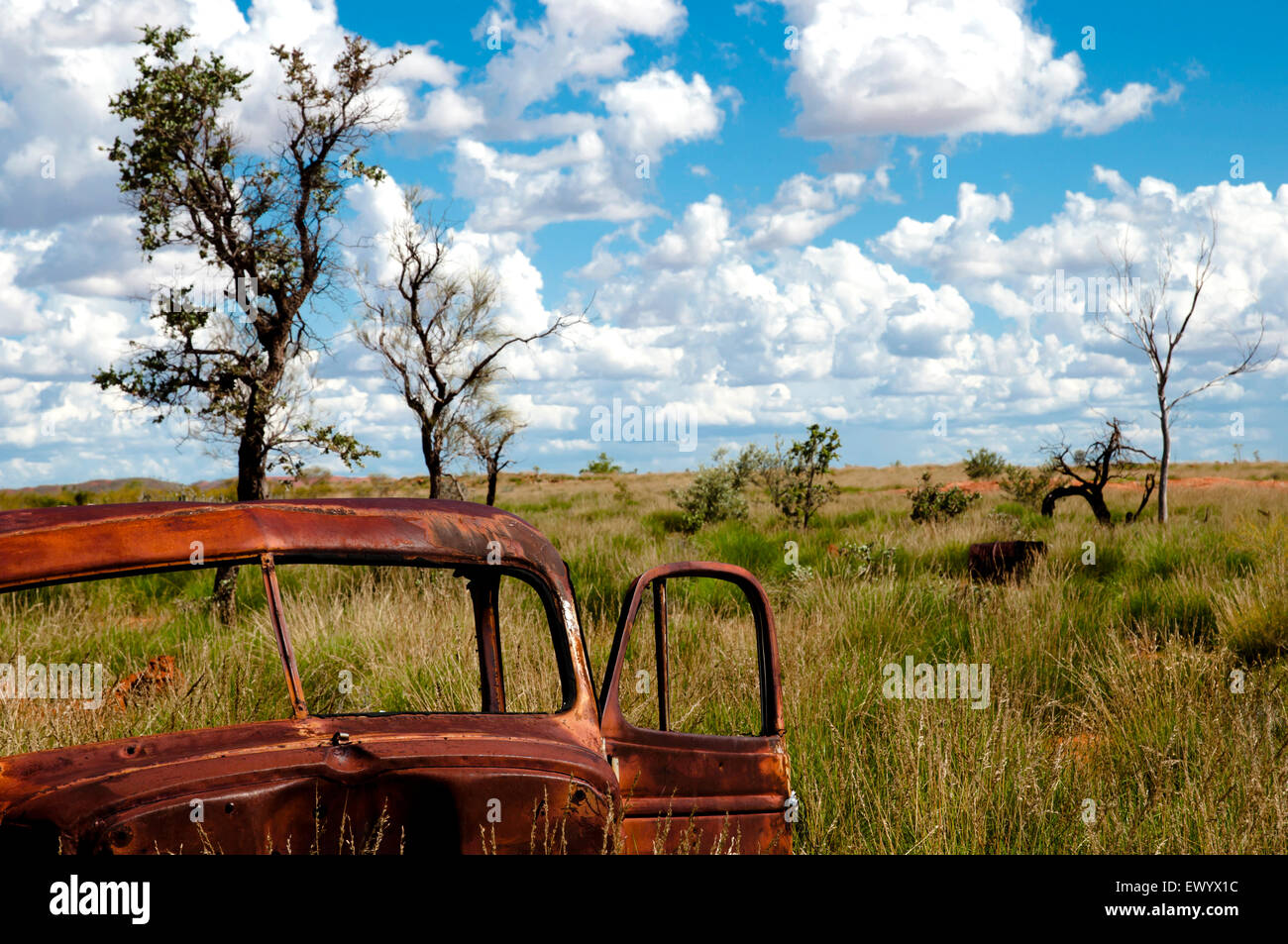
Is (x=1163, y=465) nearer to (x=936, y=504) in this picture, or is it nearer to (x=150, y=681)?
(x=936, y=504)

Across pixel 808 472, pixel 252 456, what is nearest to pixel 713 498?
pixel 808 472

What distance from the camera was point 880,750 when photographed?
496 cm

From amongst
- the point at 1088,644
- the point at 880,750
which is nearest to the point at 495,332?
the point at 1088,644

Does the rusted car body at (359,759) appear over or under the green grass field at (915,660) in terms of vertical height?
over

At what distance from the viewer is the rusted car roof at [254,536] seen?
2.20 m

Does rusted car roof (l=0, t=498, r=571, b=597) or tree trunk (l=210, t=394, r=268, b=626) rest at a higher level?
tree trunk (l=210, t=394, r=268, b=626)

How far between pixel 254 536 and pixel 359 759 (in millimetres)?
628

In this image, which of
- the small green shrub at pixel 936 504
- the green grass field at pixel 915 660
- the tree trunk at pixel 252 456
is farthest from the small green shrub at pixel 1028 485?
the tree trunk at pixel 252 456

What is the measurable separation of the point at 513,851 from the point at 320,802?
454 millimetres

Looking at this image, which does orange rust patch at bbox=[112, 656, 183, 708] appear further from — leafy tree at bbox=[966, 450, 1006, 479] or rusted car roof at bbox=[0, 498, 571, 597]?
leafy tree at bbox=[966, 450, 1006, 479]

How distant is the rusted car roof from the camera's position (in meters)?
2.20

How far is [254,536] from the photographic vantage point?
7.77ft

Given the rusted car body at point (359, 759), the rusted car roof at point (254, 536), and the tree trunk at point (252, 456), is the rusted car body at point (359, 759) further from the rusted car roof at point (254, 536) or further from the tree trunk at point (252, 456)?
the tree trunk at point (252, 456)

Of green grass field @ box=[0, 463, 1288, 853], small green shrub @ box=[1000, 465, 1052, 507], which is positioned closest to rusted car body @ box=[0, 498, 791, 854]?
green grass field @ box=[0, 463, 1288, 853]
